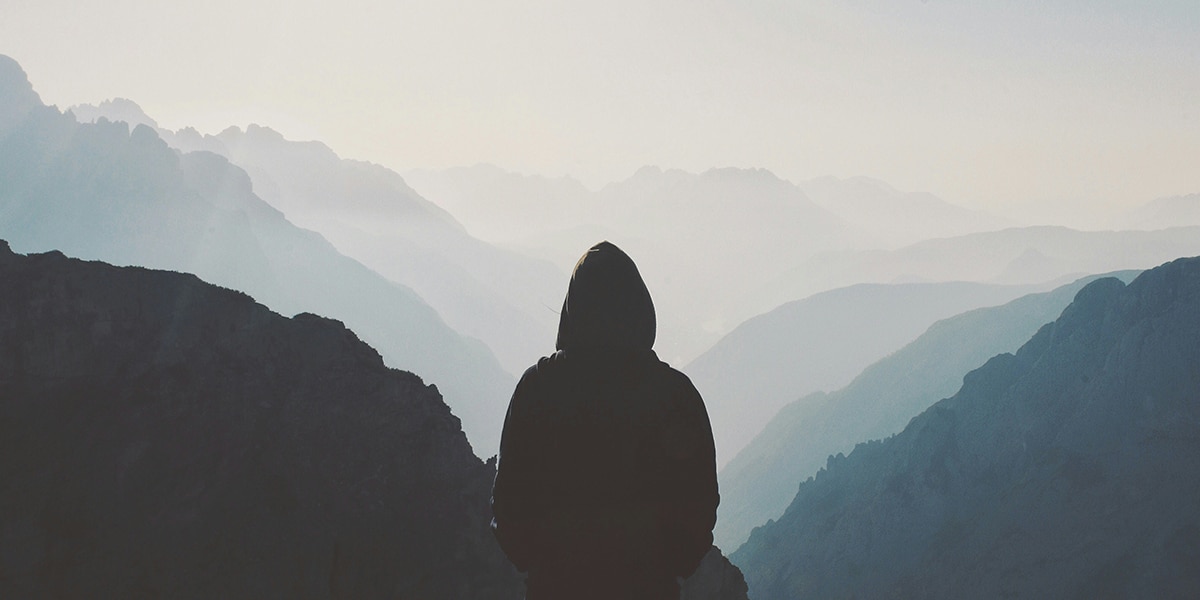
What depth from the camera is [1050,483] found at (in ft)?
341

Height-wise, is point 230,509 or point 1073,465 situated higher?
point 230,509

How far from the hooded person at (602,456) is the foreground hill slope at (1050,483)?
10511 cm

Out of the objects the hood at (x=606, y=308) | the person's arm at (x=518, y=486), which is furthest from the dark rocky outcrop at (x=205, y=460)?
the hood at (x=606, y=308)

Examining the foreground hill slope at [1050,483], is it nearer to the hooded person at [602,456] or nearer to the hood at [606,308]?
the hooded person at [602,456]

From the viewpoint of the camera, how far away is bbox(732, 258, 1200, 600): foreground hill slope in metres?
94.1

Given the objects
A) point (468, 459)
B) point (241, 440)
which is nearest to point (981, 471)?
point (468, 459)

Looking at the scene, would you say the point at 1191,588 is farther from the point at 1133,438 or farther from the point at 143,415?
the point at 143,415

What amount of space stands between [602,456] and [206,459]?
39.2m

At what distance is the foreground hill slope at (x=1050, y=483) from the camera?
9412cm

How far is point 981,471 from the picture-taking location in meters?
115

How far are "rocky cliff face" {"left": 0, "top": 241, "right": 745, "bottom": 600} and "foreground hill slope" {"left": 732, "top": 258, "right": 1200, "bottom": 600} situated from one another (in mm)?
80525

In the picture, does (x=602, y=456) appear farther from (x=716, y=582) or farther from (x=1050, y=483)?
(x=1050, y=483)

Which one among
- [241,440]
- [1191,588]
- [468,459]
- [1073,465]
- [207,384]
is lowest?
[1191,588]

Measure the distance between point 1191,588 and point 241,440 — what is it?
9345 cm
